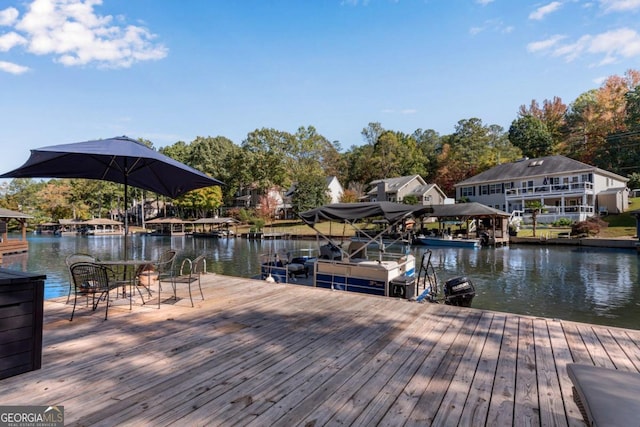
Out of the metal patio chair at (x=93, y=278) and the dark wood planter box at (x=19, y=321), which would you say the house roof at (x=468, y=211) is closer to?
the metal patio chair at (x=93, y=278)

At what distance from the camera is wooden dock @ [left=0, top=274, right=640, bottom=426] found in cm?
247

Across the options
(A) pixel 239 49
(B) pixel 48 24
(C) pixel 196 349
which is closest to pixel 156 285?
(C) pixel 196 349

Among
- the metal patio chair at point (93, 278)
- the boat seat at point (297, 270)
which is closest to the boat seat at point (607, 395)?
the metal patio chair at point (93, 278)

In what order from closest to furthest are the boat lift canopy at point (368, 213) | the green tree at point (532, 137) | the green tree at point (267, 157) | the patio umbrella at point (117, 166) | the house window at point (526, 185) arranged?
the patio umbrella at point (117, 166), the boat lift canopy at point (368, 213), the house window at point (526, 185), the green tree at point (532, 137), the green tree at point (267, 157)

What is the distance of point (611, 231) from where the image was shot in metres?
31.4

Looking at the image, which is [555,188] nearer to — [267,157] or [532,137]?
[532,137]

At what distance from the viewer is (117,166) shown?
21.5ft

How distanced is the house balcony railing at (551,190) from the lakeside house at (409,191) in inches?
407

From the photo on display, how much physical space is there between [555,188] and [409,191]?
19323 millimetres

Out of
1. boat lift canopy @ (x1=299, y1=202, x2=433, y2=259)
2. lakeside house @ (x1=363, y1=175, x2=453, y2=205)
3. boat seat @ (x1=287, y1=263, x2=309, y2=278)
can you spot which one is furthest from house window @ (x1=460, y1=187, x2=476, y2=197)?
boat seat @ (x1=287, y1=263, x2=309, y2=278)

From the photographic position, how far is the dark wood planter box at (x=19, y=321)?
8.82 ft

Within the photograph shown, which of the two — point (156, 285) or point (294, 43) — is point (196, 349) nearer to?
point (156, 285)

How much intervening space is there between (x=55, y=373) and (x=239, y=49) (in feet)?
58.0

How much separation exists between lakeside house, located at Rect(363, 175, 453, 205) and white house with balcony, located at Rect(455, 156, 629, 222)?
485 centimetres
